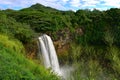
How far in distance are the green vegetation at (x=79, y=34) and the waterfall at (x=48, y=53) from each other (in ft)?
1.47

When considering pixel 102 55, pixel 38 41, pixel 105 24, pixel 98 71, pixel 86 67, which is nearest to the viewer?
pixel 38 41

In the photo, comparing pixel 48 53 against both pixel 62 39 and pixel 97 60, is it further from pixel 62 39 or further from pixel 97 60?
pixel 97 60

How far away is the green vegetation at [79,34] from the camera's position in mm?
19922

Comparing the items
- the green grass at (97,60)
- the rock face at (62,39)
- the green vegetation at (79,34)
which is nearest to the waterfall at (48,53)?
the green vegetation at (79,34)

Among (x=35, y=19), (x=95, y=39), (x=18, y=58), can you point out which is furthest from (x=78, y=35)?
(x=18, y=58)

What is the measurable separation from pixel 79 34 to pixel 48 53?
17.8ft

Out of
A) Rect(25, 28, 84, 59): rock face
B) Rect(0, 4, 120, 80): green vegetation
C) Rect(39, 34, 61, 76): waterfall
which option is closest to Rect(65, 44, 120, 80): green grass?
Rect(0, 4, 120, 80): green vegetation

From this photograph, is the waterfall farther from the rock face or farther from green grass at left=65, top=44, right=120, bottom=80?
the rock face

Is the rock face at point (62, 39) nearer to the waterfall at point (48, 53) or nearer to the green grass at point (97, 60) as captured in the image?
the green grass at point (97, 60)

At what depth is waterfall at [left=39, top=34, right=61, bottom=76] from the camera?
65.5ft

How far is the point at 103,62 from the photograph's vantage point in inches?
975

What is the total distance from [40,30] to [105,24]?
5.88 metres

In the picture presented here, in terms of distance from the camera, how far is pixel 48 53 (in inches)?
819

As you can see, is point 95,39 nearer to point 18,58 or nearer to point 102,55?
point 102,55
